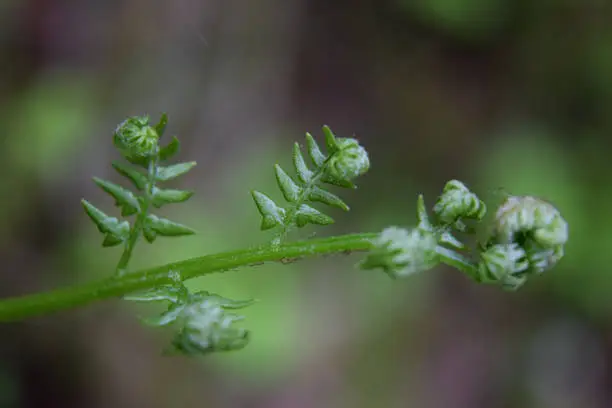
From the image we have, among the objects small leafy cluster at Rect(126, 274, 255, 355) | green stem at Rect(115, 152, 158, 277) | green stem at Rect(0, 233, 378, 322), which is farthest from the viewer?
green stem at Rect(115, 152, 158, 277)

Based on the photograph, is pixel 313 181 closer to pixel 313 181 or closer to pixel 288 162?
pixel 313 181

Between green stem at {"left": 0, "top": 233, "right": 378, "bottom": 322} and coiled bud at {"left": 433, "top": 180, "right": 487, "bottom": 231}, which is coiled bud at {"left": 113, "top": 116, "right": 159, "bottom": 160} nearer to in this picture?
green stem at {"left": 0, "top": 233, "right": 378, "bottom": 322}

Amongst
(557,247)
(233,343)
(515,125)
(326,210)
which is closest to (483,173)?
(515,125)

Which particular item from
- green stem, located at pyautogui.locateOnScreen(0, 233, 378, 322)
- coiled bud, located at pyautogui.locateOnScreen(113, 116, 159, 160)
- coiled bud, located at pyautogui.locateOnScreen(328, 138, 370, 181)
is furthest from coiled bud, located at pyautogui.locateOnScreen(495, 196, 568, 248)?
coiled bud, located at pyautogui.locateOnScreen(113, 116, 159, 160)

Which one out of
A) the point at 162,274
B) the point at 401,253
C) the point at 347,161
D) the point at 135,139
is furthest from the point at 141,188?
the point at 401,253

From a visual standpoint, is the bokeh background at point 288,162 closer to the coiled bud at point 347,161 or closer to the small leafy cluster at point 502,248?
the coiled bud at point 347,161

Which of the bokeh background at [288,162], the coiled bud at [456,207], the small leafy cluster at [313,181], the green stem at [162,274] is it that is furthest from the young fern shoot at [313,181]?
the bokeh background at [288,162]
